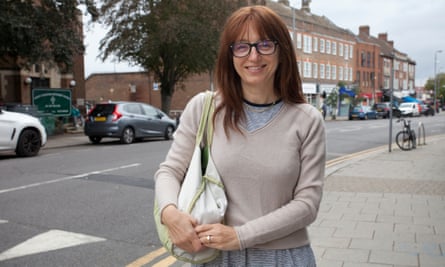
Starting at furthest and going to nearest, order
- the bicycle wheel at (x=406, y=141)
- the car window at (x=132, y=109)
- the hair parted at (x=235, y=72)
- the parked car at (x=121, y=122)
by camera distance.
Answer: the car window at (x=132, y=109)
the parked car at (x=121, y=122)
the bicycle wheel at (x=406, y=141)
the hair parted at (x=235, y=72)

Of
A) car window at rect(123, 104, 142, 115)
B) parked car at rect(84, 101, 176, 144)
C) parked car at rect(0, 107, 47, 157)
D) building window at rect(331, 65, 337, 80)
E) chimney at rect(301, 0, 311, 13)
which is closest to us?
parked car at rect(0, 107, 47, 157)

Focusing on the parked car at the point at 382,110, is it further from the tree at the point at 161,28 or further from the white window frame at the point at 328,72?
the tree at the point at 161,28

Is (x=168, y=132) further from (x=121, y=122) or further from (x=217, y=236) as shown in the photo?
(x=217, y=236)

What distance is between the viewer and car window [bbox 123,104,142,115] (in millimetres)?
17334

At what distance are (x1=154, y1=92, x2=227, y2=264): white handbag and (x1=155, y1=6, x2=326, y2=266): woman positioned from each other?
0.10 feet

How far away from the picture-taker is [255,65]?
5.67 ft

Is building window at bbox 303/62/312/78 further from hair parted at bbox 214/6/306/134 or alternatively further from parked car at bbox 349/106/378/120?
hair parted at bbox 214/6/306/134

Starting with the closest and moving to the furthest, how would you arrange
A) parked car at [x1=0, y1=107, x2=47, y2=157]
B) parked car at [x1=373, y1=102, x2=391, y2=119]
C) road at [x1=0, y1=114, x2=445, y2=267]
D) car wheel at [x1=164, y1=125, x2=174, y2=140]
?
road at [x1=0, y1=114, x2=445, y2=267], parked car at [x1=0, y1=107, x2=47, y2=157], car wheel at [x1=164, y1=125, x2=174, y2=140], parked car at [x1=373, y1=102, x2=391, y2=119]

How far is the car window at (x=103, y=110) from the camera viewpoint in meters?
16.9

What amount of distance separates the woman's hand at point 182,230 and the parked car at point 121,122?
15270 mm

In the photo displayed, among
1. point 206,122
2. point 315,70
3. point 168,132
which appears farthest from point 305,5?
point 206,122

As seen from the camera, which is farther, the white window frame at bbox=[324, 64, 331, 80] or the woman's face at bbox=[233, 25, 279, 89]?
the white window frame at bbox=[324, 64, 331, 80]

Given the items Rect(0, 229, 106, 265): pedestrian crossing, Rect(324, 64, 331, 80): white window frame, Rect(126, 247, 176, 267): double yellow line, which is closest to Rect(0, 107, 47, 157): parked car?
Rect(0, 229, 106, 265): pedestrian crossing

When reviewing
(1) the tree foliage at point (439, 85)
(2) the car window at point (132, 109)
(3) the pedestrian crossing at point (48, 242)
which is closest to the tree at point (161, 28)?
(2) the car window at point (132, 109)
